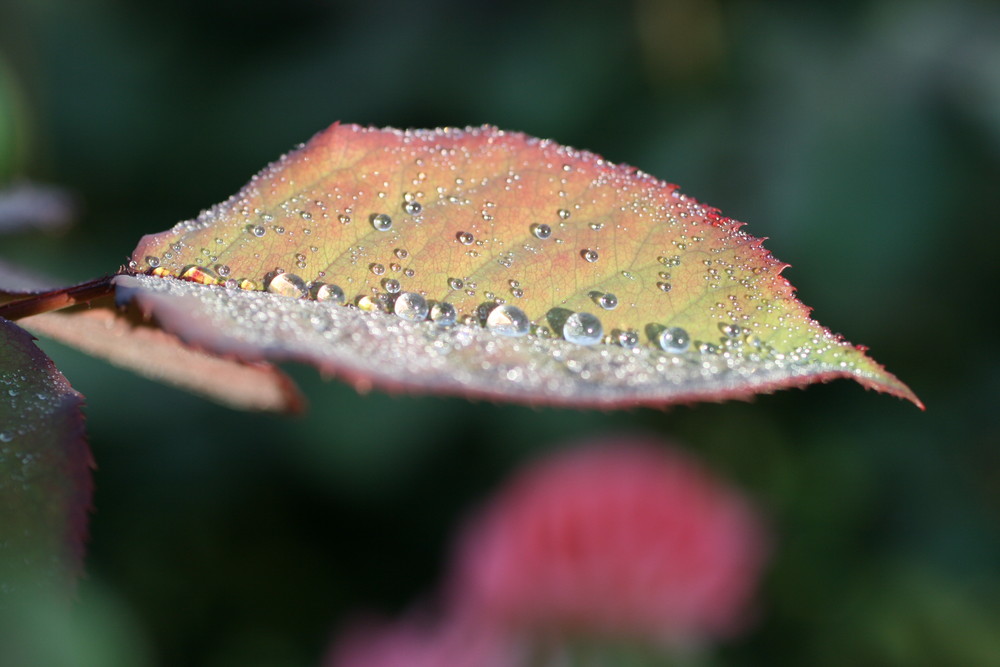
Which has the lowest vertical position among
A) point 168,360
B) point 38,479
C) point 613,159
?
point 38,479

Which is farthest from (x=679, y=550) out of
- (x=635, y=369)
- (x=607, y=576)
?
(x=635, y=369)

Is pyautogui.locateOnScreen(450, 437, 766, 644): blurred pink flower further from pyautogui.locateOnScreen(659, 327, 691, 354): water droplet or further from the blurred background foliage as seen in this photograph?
pyautogui.locateOnScreen(659, 327, 691, 354): water droplet

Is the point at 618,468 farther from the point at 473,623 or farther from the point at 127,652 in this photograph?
the point at 127,652

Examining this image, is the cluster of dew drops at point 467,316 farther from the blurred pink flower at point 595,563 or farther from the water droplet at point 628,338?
the blurred pink flower at point 595,563

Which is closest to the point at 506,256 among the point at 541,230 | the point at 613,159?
the point at 541,230

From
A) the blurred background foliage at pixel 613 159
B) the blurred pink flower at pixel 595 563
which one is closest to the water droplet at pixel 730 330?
the blurred pink flower at pixel 595 563

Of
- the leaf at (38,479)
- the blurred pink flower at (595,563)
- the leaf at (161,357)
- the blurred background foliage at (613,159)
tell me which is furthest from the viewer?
the blurred background foliage at (613,159)

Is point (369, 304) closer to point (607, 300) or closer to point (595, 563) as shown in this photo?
point (607, 300)
